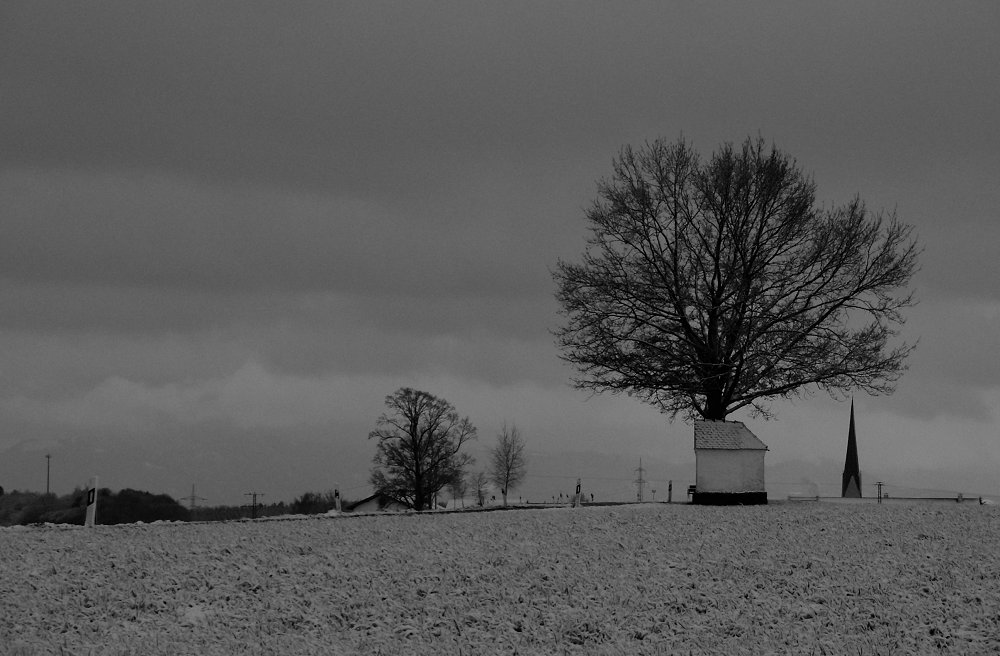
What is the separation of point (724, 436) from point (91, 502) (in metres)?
22.7

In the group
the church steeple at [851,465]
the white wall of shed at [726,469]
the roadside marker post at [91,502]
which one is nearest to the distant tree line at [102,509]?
the roadside marker post at [91,502]

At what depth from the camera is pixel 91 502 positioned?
27.2 metres

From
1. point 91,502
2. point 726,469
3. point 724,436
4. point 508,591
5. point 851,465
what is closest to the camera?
point 508,591

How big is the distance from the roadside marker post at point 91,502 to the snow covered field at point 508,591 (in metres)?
3.62

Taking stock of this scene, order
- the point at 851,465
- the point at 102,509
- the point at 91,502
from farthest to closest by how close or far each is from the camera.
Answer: the point at 851,465, the point at 102,509, the point at 91,502

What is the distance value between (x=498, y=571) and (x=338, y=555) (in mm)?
3882

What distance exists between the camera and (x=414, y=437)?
6316cm

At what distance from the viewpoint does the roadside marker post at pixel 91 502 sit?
26.6 metres

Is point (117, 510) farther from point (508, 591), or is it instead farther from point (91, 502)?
point (508, 591)

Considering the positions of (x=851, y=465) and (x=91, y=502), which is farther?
(x=851, y=465)

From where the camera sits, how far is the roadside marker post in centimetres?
2664

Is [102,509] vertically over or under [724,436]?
A: under

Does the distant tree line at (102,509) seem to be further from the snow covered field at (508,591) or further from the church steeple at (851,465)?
the church steeple at (851,465)

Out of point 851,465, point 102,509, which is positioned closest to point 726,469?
point 102,509
